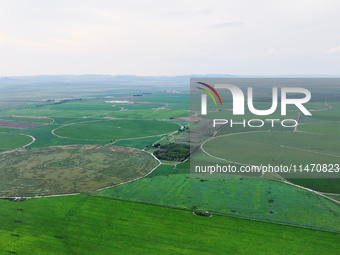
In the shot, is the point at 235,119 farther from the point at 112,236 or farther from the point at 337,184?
the point at 112,236

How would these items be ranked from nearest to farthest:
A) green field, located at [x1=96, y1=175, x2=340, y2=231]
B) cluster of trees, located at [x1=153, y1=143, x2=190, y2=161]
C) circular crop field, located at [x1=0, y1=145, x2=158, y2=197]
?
green field, located at [x1=96, y1=175, x2=340, y2=231] < circular crop field, located at [x1=0, y1=145, x2=158, y2=197] < cluster of trees, located at [x1=153, y1=143, x2=190, y2=161]

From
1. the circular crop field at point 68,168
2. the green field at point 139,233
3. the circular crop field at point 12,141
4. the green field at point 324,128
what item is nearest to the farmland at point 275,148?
the green field at point 324,128

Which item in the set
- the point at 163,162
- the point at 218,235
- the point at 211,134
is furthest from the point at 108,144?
the point at 218,235

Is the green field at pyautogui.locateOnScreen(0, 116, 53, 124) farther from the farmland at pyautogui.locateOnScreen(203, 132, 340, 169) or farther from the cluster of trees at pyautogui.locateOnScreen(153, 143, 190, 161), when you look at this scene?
the farmland at pyautogui.locateOnScreen(203, 132, 340, 169)

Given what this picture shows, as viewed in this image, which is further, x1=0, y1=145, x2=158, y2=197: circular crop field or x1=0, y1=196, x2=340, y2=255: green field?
x1=0, y1=145, x2=158, y2=197: circular crop field

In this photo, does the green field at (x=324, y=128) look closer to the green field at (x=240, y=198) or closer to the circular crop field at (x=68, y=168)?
the green field at (x=240, y=198)

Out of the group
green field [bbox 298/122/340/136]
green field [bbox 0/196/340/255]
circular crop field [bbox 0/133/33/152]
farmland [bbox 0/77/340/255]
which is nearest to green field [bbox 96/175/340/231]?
farmland [bbox 0/77/340/255]
